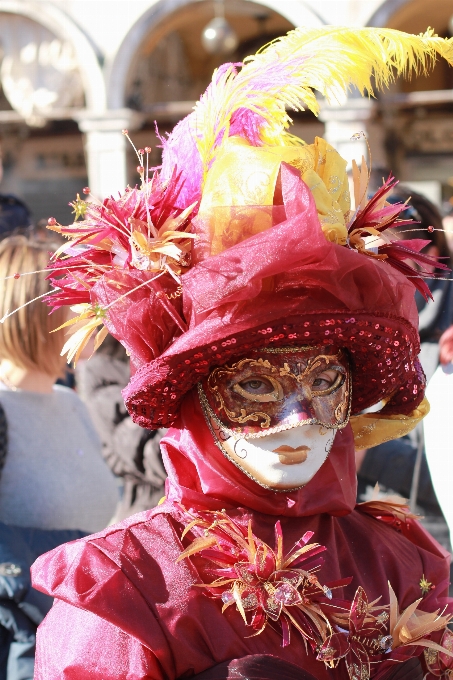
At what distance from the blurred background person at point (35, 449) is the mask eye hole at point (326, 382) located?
3.92ft

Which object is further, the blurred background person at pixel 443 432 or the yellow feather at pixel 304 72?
the blurred background person at pixel 443 432

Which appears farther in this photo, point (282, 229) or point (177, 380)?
point (177, 380)

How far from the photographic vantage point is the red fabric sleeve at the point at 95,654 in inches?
65.3

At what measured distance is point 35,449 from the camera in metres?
2.95

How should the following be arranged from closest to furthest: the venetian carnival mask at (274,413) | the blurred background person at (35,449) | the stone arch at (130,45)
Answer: the venetian carnival mask at (274,413) < the blurred background person at (35,449) < the stone arch at (130,45)

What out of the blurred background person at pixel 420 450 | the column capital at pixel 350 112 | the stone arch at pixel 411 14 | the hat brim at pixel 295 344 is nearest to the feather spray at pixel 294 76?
the hat brim at pixel 295 344

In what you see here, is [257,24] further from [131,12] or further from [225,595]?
[225,595]

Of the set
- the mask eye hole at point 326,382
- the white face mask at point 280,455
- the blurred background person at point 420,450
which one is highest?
the mask eye hole at point 326,382

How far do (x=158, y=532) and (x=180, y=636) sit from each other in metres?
0.21

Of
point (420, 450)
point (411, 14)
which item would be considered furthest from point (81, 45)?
point (420, 450)

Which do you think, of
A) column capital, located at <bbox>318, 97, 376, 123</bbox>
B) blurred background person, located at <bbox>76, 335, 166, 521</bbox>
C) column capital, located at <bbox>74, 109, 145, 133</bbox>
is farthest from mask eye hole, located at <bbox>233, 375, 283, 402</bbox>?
column capital, located at <bbox>74, 109, 145, 133</bbox>

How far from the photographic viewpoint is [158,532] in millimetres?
1834

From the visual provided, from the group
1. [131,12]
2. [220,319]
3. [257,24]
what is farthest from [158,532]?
[257,24]

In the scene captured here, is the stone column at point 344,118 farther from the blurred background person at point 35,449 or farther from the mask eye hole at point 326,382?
the mask eye hole at point 326,382
